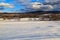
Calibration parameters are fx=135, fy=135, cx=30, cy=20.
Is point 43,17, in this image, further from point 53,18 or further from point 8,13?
point 8,13

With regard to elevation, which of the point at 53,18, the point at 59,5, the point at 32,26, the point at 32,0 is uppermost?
the point at 32,0

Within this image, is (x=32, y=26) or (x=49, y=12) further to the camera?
(x=49, y=12)

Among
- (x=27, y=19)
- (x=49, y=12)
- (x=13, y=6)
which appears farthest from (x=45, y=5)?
(x=13, y=6)

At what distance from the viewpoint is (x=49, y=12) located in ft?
5.68

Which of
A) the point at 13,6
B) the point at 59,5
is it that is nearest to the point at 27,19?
the point at 13,6

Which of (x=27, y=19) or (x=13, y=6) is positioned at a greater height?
(x=13, y=6)

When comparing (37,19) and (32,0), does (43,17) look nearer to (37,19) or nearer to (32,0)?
(37,19)

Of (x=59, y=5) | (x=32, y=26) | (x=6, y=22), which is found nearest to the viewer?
(x=32, y=26)

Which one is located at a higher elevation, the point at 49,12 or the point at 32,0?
the point at 32,0

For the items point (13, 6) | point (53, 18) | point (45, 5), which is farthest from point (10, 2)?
point (53, 18)

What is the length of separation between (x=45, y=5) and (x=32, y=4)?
0.16m

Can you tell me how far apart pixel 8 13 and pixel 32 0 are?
0.34m

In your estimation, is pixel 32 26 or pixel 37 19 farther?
pixel 37 19

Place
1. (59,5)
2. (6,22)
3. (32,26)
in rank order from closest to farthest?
(32,26) < (6,22) < (59,5)
